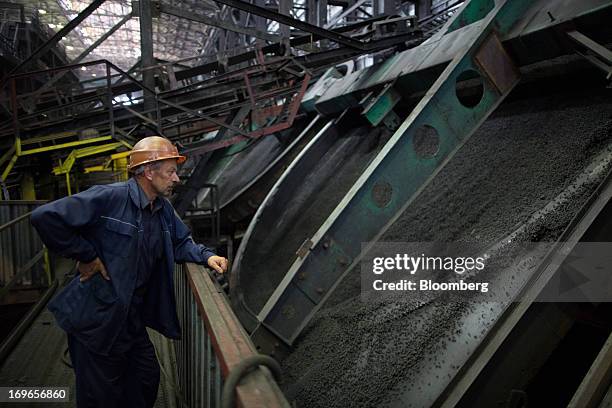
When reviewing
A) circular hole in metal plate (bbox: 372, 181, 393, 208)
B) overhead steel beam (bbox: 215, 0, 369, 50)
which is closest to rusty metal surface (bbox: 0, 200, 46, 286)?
overhead steel beam (bbox: 215, 0, 369, 50)

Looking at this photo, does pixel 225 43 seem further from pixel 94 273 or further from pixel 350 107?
pixel 94 273

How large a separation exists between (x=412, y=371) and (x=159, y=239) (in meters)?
1.65

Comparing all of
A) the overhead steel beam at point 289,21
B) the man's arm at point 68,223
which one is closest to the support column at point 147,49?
the overhead steel beam at point 289,21

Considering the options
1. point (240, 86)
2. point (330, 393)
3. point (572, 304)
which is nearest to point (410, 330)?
point (330, 393)

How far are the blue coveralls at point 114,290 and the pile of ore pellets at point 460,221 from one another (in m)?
1.17

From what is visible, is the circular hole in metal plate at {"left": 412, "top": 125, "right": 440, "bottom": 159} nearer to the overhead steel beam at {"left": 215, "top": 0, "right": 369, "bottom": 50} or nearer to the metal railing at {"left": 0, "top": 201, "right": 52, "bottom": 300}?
the overhead steel beam at {"left": 215, "top": 0, "right": 369, "bottom": 50}

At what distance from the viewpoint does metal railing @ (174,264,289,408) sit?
101 cm

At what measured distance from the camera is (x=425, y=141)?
9.23 ft

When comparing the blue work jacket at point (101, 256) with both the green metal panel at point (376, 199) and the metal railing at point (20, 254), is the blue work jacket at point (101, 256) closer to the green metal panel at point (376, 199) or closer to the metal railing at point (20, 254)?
the green metal panel at point (376, 199)

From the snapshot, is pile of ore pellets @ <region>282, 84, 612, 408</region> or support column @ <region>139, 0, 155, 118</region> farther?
support column @ <region>139, 0, 155, 118</region>

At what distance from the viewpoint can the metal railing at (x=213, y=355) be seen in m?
1.01

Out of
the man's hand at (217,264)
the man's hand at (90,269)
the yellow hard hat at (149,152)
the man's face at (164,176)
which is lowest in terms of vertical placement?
the man's hand at (217,264)

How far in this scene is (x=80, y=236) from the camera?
5.85 ft

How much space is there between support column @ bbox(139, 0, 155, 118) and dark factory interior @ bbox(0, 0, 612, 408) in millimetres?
945
